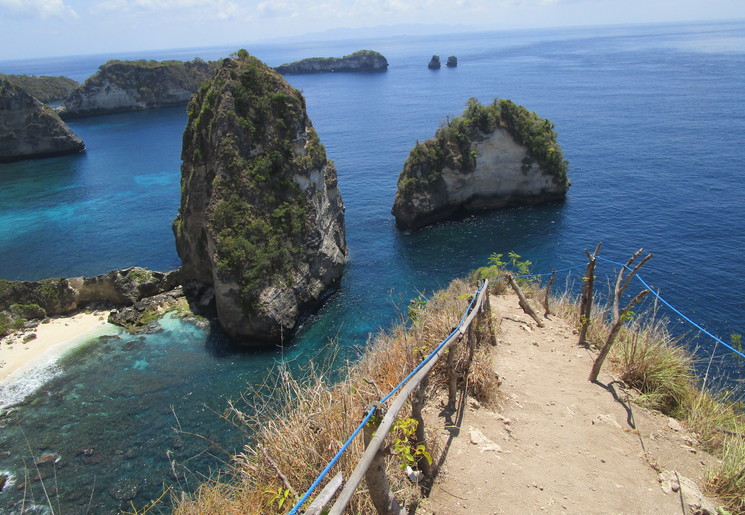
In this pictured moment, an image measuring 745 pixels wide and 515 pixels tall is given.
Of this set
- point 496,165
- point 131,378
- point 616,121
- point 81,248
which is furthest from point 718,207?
point 81,248

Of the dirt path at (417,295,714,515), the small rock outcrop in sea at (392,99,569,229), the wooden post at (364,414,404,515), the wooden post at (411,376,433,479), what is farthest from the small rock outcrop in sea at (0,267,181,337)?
the wooden post at (364,414,404,515)

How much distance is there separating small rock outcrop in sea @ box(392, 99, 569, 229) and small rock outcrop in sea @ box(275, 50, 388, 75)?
139 metres

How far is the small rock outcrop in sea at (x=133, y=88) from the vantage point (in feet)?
380

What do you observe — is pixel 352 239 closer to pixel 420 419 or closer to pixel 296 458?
pixel 420 419

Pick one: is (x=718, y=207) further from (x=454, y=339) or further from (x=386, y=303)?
(x=454, y=339)

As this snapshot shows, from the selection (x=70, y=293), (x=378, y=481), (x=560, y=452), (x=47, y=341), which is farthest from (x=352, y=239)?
(x=378, y=481)

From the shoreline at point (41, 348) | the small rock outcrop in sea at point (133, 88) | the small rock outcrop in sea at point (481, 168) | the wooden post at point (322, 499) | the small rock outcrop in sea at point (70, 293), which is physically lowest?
the shoreline at point (41, 348)

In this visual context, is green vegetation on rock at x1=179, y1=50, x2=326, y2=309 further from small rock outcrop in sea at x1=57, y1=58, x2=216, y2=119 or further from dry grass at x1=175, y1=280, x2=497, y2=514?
small rock outcrop in sea at x1=57, y1=58, x2=216, y2=119

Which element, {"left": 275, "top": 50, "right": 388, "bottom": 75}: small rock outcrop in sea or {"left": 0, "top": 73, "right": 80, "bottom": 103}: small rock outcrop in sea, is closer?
{"left": 0, "top": 73, "right": 80, "bottom": 103}: small rock outcrop in sea

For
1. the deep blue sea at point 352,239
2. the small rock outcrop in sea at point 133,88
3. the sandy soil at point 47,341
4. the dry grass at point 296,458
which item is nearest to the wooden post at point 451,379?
the dry grass at point 296,458

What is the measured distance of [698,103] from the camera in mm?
78000

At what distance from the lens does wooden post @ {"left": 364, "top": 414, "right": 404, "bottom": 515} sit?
589 cm

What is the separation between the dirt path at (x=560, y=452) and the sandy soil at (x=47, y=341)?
28.9 meters

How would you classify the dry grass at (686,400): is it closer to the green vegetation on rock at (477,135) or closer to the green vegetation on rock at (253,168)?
the green vegetation on rock at (253,168)
